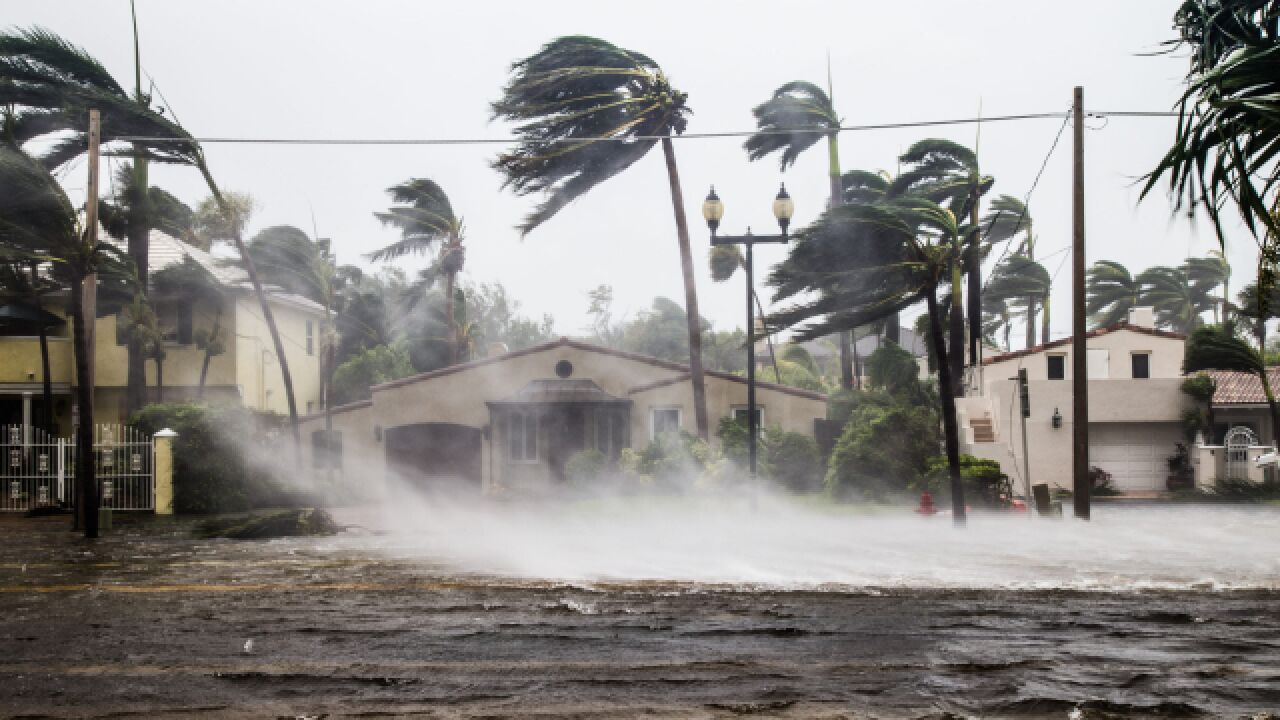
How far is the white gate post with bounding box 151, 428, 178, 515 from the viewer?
22.7 metres

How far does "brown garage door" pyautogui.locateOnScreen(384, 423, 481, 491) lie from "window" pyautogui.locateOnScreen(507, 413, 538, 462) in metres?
0.96

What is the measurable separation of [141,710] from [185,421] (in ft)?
57.8

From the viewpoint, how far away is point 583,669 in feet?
25.4

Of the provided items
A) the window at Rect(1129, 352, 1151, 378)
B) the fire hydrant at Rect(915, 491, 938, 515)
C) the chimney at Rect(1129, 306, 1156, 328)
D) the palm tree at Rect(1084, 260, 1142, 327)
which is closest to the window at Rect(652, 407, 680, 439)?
the fire hydrant at Rect(915, 491, 938, 515)

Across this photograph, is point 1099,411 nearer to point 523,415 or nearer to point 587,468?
point 587,468

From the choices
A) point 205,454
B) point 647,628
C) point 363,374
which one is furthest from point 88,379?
point 363,374

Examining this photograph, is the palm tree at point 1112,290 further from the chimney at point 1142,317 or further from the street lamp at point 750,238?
the street lamp at point 750,238

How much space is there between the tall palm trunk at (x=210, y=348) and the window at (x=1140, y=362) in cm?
3153

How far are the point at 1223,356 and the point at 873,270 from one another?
15.4 m

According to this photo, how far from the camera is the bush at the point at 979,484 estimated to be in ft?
72.4

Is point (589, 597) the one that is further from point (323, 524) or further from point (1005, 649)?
point (323, 524)

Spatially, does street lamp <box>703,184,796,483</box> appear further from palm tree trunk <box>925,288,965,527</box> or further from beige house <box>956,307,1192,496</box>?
beige house <box>956,307,1192,496</box>

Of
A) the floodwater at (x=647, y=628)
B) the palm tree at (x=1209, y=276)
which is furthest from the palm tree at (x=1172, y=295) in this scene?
the floodwater at (x=647, y=628)

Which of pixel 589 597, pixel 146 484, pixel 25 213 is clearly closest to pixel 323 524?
pixel 146 484
